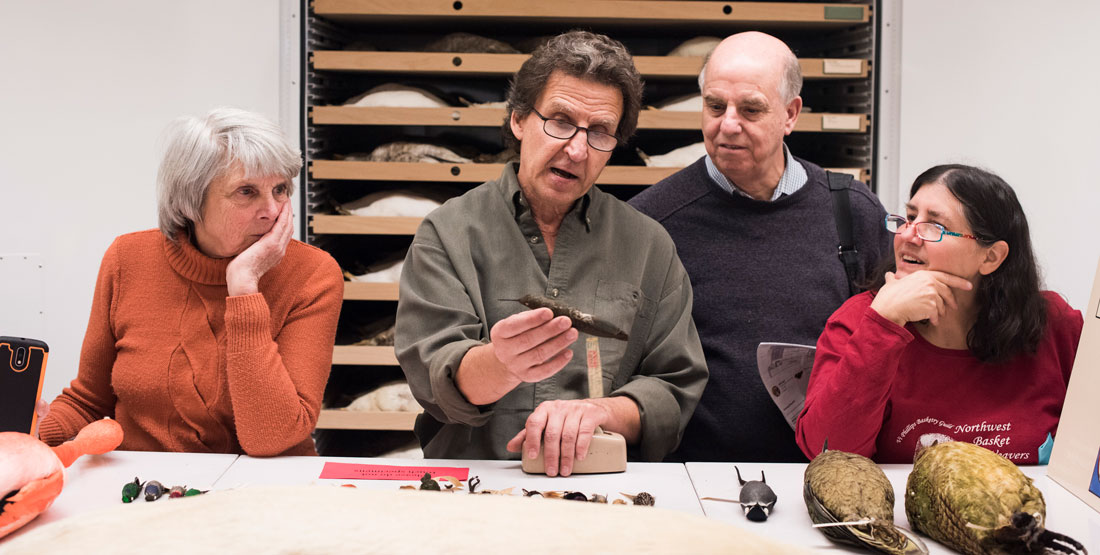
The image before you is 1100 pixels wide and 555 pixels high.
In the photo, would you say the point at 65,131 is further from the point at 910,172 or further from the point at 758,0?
the point at 910,172

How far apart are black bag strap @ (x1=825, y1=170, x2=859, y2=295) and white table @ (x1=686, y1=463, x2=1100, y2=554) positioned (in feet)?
2.32

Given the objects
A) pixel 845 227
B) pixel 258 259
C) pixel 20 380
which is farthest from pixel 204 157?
pixel 845 227

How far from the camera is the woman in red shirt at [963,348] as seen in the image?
5.48 feet

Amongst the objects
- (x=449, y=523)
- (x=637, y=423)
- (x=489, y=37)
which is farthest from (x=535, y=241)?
(x=489, y=37)

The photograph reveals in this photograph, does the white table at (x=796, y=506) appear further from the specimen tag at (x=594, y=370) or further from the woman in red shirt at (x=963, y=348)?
the specimen tag at (x=594, y=370)

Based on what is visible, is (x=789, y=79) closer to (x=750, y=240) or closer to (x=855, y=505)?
(x=750, y=240)

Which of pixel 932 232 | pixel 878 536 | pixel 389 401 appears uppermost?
pixel 932 232

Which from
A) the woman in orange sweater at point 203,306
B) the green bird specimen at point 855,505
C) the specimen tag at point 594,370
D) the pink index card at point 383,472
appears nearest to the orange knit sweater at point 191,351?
the woman in orange sweater at point 203,306

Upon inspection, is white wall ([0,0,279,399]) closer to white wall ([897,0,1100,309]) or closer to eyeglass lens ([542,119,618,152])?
eyeglass lens ([542,119,618,152])

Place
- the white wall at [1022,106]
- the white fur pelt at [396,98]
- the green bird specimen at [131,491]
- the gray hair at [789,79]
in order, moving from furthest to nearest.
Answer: the white fur pelt at [396,98] → the white wall at [1022,106] → the gray hair at [789,79] → the green bird specimen at [131,491]

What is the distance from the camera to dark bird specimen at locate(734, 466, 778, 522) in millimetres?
1287

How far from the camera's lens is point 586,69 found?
Answer: 1.83m

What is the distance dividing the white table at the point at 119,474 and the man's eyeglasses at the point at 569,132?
951mm

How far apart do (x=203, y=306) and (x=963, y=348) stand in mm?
1638
